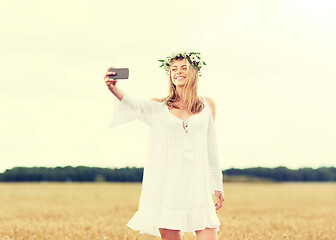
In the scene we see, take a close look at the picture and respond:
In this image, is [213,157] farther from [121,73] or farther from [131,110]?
[121,73]

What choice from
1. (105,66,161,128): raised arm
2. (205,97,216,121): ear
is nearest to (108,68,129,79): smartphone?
(105,66,161,128): raised arm

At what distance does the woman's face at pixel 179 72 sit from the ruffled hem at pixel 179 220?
4.02ft

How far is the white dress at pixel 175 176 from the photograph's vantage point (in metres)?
4.67

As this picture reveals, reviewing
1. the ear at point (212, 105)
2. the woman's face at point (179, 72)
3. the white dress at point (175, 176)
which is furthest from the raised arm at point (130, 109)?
the ear at point (212, 105)

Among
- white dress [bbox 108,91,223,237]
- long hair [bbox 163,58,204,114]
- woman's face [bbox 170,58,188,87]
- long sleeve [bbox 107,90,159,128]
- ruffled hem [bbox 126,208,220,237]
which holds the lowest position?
ruffled hem [bbox 126,208,220,237]

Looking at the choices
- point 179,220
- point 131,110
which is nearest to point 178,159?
point 179,220

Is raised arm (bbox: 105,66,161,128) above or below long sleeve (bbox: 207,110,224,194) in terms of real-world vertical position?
above

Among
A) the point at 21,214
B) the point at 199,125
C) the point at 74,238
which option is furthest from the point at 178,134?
the point at 21,214

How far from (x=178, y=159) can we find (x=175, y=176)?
0.16 meters

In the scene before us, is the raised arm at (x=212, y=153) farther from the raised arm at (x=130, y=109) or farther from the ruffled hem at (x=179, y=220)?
the raised arm at (x=130, y=109)

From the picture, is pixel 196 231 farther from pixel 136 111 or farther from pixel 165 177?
pixel 136 111

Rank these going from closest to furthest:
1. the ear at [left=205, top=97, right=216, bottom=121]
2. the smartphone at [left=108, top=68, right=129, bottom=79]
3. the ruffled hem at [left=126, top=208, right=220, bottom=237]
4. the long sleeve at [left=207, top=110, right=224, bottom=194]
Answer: the smartphone at [left=108, top=68, right=129, bottom=79], the ruffled hem at [left=126, top=208, right=220, bottom=237], the long sleeve at [left=207, top=110, right=224, bottom=194], the ear at [left=205, top=97, right=216, bottom=121]

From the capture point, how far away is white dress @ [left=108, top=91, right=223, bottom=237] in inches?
184

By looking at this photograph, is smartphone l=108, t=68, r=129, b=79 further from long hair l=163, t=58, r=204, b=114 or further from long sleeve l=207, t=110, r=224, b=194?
long sleeve l=207, t=110, r=224, b=194
